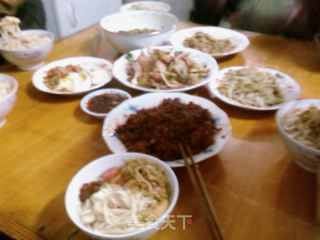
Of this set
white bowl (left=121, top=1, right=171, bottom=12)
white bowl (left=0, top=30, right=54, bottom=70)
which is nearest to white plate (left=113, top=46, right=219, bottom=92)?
white bowl (left=0, top=30, right=54, bottom=70)

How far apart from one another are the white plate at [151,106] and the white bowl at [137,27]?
1.31 feet

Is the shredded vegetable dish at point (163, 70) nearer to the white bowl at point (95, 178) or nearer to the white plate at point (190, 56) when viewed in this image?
the white plate at point (190, 56)

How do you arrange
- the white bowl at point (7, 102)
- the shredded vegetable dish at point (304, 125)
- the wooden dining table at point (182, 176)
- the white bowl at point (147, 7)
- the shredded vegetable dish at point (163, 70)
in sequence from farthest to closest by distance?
the white bowl at point (147, 7) < the shredded vegetable dish at point (163, 70) < the white bowl at point (7, 102) < the shredded vegetable dish at point (304, 125) < the wooden dining table at point (182, 176)

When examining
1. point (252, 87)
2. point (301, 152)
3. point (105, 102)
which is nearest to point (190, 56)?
point (252, 87)

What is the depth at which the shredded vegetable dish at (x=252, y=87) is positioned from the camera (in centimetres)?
108

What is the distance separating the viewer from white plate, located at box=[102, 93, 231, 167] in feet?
2.77

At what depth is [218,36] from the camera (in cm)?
156

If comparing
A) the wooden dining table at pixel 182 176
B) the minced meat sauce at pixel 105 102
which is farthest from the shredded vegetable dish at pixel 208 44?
the minced meat sauce at pixel 105 102

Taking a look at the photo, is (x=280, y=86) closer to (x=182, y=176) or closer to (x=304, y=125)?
(x=304, y=125)

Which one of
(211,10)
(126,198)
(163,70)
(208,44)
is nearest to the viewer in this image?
(126,198)

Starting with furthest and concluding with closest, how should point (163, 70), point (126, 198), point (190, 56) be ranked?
point (190, 56) < point (163, 70) < point (126, 198)

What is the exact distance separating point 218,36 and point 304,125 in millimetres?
840

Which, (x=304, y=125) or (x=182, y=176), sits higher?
(x=304, y=125)

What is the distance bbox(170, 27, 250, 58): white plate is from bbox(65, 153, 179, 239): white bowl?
825 millimetres
